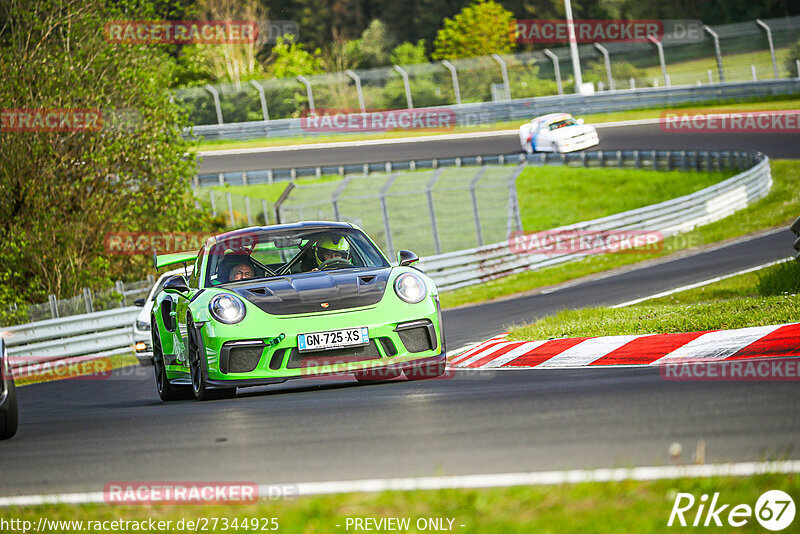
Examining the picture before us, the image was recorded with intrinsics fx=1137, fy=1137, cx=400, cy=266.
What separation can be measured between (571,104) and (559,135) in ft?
30.7

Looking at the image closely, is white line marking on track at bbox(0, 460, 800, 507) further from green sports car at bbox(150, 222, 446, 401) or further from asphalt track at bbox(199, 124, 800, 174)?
asphalt track at bbox(199, 124, 800, 174)

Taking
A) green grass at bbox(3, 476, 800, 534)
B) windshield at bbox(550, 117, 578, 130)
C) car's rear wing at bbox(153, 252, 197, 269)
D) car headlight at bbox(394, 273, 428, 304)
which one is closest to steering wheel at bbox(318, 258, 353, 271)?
car headlight at bbox(394, 273, 428, 304)

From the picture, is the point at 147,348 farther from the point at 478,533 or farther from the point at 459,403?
the point at 478,533

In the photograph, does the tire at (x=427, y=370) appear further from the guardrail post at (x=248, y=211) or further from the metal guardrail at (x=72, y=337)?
the guardrail post at (x=248, y=211)

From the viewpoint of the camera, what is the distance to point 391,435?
565 cm

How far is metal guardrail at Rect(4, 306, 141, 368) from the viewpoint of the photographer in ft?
62.6

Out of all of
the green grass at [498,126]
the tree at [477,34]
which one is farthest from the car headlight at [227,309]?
the tree at [477,34]

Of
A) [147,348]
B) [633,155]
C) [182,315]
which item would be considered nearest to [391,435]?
[182,315]

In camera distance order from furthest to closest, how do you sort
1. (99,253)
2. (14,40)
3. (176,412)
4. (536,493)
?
(99,253), (14,40), (176,412), (536,493)

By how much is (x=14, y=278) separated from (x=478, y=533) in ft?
68.6

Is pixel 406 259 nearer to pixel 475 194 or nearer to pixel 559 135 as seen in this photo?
pixel 475 194

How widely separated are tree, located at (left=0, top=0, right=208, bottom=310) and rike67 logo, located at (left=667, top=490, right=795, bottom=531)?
2011 centimetres

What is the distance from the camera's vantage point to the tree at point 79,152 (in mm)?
22703

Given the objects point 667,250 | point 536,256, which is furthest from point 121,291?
point 667,250
